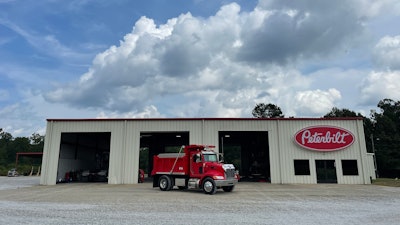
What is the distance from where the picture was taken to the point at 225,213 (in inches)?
406

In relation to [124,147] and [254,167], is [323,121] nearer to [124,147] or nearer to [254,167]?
[254,167]

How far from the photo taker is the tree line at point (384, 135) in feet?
183

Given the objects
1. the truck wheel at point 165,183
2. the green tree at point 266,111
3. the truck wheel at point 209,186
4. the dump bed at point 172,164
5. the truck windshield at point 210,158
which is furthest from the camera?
the green tree at point 266,111

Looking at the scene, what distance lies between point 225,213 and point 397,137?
63.9 meters

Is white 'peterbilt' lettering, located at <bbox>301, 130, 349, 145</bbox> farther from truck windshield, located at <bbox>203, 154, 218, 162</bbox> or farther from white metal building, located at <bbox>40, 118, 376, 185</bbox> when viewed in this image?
truck windshield, located at <bbox>203, 154, 218, 162</bbox>


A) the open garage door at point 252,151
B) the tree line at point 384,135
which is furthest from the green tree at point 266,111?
the open garage door at point 252,151

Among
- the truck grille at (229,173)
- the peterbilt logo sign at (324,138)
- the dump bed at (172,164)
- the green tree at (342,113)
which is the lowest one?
the truck grille at (229,173)

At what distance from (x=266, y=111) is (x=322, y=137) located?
2674 inches

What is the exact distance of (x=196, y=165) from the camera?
18.1 m

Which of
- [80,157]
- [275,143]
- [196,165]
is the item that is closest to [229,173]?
[196,165]

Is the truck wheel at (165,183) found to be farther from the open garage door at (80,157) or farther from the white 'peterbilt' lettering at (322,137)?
the open garage door at (80,157)

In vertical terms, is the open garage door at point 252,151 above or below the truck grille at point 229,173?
above

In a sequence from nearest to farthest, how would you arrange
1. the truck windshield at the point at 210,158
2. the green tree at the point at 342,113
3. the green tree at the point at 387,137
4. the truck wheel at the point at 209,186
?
1. the truck wheel at the point at 209,186
2. the truck windshield at the point at 210,158
3. the green tree at the point at 387,137
4. the green tree at the point at 342,113

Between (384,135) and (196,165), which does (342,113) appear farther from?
(196,165)
